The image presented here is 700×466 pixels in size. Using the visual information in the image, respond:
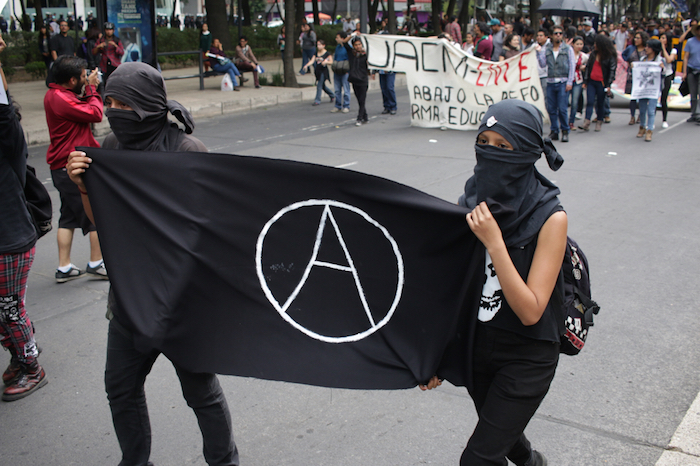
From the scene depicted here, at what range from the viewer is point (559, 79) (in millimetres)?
11219

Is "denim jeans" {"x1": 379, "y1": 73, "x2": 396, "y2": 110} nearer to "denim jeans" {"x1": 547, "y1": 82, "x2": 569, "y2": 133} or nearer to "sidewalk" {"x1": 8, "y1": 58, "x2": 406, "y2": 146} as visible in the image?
"sidewalk" {"x1": 8, "y1": 58, "x2": 406, "y2": 146}

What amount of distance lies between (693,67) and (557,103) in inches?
134

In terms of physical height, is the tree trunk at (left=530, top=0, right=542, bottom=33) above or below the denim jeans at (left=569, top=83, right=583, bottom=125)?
above

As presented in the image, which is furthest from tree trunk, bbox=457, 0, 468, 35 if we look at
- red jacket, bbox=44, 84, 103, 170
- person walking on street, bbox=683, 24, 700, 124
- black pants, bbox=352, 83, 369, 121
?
red jacket, bbox=44, 84, 103, 170

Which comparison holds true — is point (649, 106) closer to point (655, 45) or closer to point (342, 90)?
point (655, 45)

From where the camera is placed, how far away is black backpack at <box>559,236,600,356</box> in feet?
7.45

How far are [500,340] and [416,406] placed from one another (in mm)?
1488

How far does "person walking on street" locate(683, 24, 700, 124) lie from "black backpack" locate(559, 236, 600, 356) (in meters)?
12.0

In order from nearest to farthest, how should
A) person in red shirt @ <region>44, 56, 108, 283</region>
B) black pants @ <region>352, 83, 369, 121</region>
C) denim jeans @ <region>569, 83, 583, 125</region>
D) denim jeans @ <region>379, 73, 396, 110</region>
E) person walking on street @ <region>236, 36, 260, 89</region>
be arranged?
person in red shirt @ <region>44, 56, 108, 283</region>
denim jeans @ <region>569, 83, 583, 125</region>
black pants @ <region>352, 83, 369, 121</region>
denim jeans @ <region>379, 73, 396, 110</region>
person walking on street @ <region>236, 36, 260, 89</region>

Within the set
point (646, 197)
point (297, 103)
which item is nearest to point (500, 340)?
point (646, 197)

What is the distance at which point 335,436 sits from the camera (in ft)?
10.8

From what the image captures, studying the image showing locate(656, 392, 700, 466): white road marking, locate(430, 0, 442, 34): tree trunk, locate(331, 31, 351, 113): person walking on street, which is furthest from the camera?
locate(430, 0, 442, 34): tree trunk

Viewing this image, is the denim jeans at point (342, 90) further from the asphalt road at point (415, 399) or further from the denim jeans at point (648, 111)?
the asphalt road at point (415, 399)

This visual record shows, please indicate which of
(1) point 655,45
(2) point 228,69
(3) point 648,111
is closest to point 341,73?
(2) point 228,69
